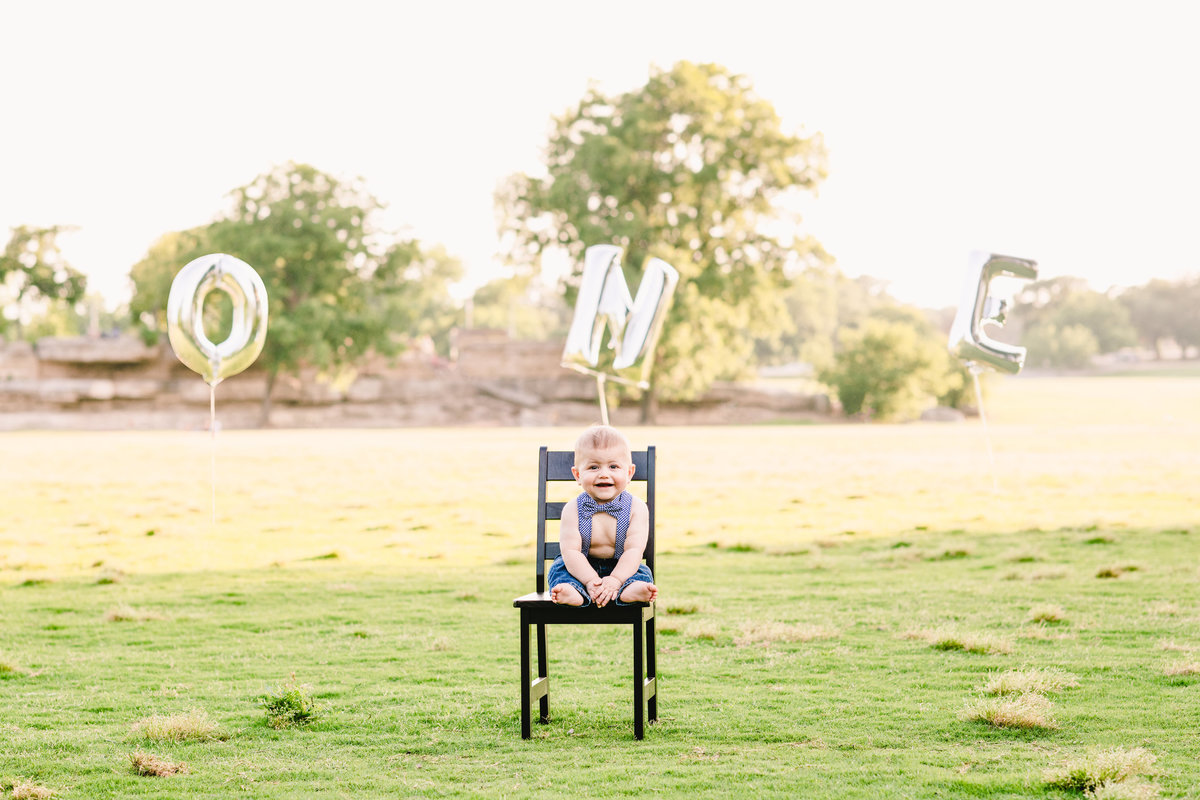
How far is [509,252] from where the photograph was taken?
172ft

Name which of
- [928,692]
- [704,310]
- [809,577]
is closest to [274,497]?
[809,577]

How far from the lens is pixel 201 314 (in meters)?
9.83

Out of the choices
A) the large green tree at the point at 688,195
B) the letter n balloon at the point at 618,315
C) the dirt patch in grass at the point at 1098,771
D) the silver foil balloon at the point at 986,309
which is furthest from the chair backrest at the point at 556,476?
the large green tree at the point at 688,195

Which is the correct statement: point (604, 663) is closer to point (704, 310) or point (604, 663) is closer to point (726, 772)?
point (726, 772)

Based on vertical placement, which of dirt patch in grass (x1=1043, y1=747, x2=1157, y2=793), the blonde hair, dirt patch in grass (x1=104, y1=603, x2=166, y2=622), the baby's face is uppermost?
the blonde hair

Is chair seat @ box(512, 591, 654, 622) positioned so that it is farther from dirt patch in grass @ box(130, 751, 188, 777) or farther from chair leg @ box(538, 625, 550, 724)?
dirt patch in grass @ box(130, 751, 188, 777)

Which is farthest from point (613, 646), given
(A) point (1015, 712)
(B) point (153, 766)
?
(B) point (153, 766)

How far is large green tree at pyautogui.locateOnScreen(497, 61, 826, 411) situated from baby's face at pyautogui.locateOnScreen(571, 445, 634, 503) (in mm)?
42612

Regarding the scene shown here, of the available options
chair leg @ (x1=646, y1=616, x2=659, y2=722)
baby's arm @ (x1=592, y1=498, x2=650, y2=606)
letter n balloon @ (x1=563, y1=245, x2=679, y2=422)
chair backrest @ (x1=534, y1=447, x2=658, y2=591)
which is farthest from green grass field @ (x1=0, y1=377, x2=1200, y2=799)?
letter n balloon @ (x1=563, y1=245, x2=679, y2=422)

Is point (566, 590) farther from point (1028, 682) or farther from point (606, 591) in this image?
point (1028, 682)

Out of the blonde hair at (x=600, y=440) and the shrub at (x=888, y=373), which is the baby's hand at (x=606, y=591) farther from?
the shrub at (x=888, y=373)

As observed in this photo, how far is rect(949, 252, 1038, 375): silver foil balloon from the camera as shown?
14.2m

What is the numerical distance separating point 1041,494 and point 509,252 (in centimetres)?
3594

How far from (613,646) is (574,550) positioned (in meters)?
2.72
